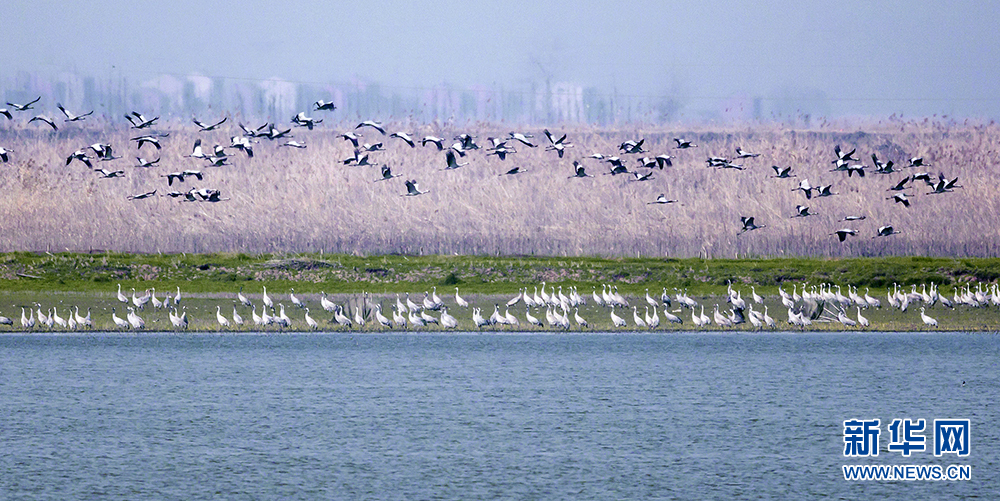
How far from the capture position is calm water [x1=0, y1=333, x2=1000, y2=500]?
88.6 feet

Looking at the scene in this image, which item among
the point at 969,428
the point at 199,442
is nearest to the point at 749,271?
the point at 969,428

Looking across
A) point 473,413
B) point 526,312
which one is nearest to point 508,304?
point 526,312

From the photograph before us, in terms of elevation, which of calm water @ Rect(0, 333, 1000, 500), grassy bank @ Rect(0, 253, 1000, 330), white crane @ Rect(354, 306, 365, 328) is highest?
grassy bank @ Rect(0, 253, 1000, 330)

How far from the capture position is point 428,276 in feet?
224

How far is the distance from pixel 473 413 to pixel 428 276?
32.2 meters

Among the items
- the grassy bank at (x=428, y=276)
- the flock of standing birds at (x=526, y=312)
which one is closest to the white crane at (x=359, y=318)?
the flock of standing birds at (x=526, y=312)

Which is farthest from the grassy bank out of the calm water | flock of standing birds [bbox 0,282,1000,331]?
the calm water

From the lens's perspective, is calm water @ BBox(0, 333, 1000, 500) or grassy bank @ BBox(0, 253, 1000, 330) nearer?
calm water @ BBox(0, 333, 1000, 500)

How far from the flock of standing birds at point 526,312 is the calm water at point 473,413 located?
1.07 metres

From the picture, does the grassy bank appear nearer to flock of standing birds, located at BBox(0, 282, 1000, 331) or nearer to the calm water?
flock of standing birds, located at BBox(0, 282, 1000, 331)

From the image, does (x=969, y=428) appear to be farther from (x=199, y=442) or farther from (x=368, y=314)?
(x=368, y=314)

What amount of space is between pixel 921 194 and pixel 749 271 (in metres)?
34.2

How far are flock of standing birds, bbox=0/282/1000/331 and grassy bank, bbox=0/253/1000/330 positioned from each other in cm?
86

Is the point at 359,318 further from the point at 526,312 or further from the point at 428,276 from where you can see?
the point at 428,276
